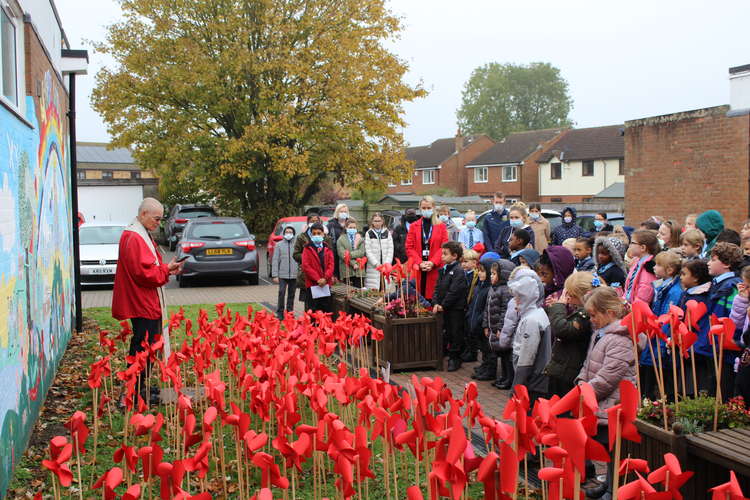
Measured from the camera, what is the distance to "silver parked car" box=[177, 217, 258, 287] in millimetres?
18234

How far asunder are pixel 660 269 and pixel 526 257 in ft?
5.79

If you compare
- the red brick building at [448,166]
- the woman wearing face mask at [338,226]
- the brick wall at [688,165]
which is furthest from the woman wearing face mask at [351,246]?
the red brick building at [448,166]

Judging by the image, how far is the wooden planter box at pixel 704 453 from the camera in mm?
3863

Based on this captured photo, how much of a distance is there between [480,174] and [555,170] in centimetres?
883

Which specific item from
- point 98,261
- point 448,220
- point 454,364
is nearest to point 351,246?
point 448,220

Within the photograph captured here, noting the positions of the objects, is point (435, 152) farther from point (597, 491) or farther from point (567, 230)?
point (597, 491)

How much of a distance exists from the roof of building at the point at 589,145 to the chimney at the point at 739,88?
39.7 m

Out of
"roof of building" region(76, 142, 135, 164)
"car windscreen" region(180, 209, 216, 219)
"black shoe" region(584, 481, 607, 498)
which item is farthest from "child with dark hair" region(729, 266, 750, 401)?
"roof of building" region(76, 142, 135, 164)

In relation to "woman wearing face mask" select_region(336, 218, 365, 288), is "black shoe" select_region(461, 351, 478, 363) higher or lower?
A: lower

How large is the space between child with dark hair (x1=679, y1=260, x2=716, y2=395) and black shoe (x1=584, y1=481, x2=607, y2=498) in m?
1.33

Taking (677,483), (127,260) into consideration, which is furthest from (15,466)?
(677,483)

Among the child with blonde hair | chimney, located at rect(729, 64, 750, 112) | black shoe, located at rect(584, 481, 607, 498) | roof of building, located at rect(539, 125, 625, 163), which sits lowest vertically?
black shoe, located at rect(584, 481, 607, 498)

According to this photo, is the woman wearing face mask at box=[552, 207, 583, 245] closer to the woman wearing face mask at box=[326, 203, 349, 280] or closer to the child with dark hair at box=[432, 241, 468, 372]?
the woman wearing face mask at box=[326, 203, 349, 280]

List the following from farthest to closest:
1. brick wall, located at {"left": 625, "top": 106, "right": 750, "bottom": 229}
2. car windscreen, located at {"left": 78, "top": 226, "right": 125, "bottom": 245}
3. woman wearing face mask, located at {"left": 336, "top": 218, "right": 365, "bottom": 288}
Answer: car windscreen, located at {"left": 78, "top": 226, "right": 125, "bottom": 245} < brick wall, located at {"left": 625, "top": 106, "right": 750, "bottom": 229} < woman wearing face mask, located at {"left": 336, "top": 218, "right": 365, "bottom": 288}
